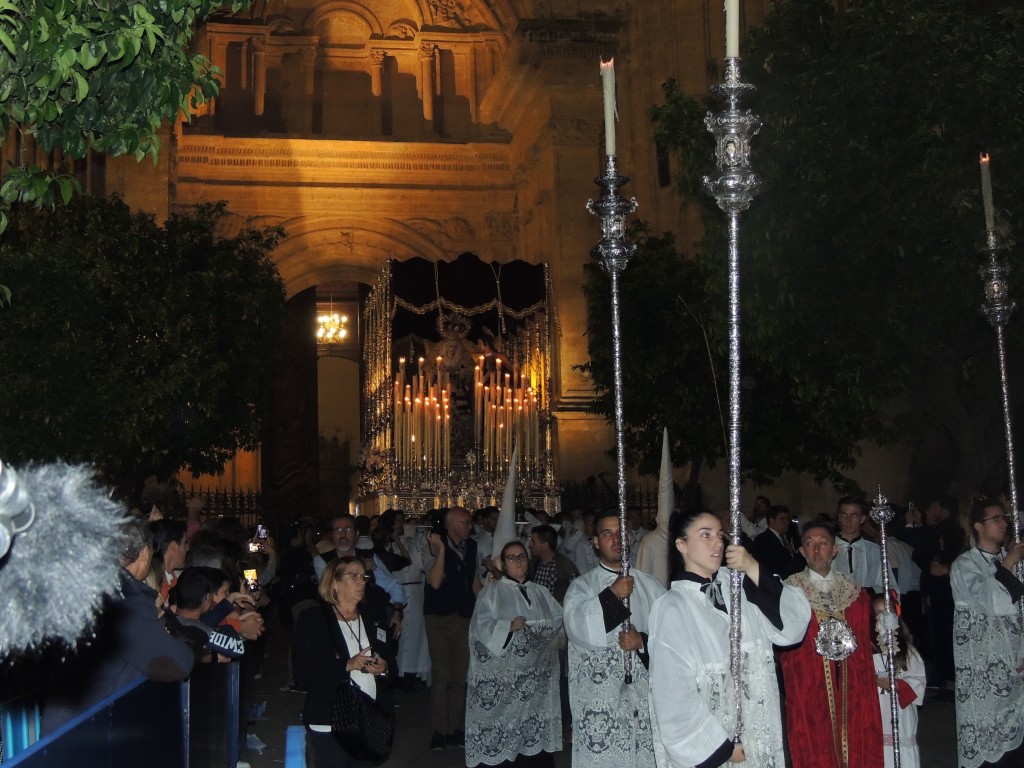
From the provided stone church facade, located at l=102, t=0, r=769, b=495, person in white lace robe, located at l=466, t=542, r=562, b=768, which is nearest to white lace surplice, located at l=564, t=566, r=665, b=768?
person in white lace robe, located at l=466, t=542, r=562, b=768

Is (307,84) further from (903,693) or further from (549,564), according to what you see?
(903,693)

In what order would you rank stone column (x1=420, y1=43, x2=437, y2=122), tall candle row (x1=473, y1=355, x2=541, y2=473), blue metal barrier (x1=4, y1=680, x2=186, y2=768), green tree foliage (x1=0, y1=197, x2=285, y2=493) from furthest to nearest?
stone column (x1=420, y1=43, x2=437, y2=122) → tall candle row (x1=473, y1=355, x2=541, y2=473) → green tree foliage (x1=0, y1=197, x2=285, y2=493) → blue metal barrier (x1=4, y1=680, x2=186, y2=768)

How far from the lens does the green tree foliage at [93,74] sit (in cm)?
543

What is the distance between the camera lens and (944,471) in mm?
19297

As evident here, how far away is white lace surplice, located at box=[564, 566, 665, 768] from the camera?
7379mm

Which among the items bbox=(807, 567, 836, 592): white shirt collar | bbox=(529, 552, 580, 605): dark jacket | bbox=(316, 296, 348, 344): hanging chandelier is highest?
bbox=(316, 296, 348, 344): hanging chandelier

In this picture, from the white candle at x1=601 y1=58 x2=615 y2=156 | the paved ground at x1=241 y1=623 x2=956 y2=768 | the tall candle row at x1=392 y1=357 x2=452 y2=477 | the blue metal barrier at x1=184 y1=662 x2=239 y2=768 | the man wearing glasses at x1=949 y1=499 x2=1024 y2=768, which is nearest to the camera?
the blue metal barrier at x1=184 y1=662 x2=239 y2=768

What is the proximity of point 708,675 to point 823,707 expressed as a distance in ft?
5.54

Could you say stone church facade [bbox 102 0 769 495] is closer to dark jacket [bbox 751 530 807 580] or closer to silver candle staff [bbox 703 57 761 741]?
dark jacket [bbox 751 530 807 580]

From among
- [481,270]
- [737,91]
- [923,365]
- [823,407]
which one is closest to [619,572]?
[737,91]

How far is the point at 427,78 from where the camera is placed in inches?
1236

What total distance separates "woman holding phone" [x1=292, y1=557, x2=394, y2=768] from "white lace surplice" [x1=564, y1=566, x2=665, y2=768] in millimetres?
1183

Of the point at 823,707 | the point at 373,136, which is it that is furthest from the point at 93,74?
the point at 373,136

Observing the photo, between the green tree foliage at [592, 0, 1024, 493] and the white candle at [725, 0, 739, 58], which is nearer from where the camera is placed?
the white candle at [725, 0, 739, 58]
